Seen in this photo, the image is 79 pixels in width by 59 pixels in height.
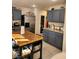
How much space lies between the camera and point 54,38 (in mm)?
5602

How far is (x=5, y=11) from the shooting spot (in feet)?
3.00

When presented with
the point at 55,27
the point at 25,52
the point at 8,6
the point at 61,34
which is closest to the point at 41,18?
the point at 55,27

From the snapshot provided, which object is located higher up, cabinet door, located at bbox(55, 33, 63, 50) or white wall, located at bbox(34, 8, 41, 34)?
white wall, located at bbox(34, 8, 41, 34)

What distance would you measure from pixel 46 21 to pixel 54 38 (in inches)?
119

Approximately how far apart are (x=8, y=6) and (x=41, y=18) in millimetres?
8715

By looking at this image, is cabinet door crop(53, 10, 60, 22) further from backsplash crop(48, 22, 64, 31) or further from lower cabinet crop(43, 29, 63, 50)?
lower cabinet crop(43, 29, 63, 50)

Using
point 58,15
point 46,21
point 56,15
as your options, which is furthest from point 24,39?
point 46,21

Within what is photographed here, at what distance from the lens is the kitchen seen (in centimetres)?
529

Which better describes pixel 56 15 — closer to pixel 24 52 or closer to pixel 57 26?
pixel 57 26

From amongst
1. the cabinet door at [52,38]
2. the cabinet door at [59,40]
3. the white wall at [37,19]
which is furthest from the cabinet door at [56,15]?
the white wall at [37,19]

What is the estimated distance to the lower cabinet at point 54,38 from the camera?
5113 mm

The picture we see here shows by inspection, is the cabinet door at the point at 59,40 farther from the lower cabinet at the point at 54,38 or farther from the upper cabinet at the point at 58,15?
the upper cabinet at the point at 58,15

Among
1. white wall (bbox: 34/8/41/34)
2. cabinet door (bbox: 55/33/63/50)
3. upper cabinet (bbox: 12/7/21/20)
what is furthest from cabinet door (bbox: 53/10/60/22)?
white wall (bbox: 34/8/41/34)
